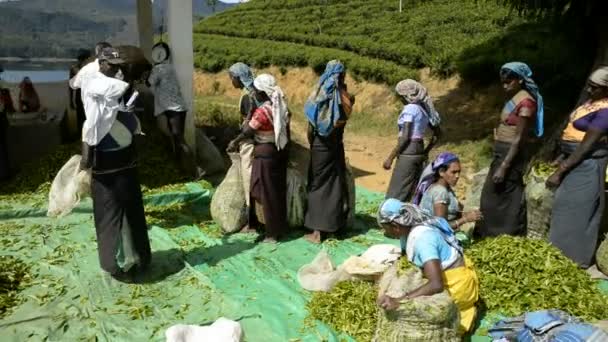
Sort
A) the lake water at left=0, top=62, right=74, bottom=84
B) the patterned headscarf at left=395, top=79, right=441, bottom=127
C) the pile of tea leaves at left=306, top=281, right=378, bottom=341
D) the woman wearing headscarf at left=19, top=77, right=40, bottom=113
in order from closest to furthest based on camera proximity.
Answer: the pile of tea leaves at left=306, top=281, right=378, bottom=341, the patterned headscarf at left=395, top=79, right=441, bottom=127, the woman wearing headscarf at left=19, top=77, right=40, bottom=113, the lake water at left=0, top=62, right=74, bottom=84

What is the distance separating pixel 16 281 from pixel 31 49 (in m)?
9.78

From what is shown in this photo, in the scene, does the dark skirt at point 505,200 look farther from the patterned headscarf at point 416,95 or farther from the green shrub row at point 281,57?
the green shrub row at point 281,57

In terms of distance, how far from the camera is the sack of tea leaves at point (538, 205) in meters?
4.62

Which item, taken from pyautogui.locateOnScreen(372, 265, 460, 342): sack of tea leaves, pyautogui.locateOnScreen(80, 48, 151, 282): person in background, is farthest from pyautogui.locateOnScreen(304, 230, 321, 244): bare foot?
pyautogui.locateOnScreen(372, 265, 460, 342): sack of tea leaves

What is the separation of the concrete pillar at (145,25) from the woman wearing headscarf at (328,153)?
649cm

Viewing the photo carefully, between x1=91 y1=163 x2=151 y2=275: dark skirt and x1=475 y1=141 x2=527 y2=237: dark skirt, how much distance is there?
282 cm

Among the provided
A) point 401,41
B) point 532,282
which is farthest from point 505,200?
point 401,41

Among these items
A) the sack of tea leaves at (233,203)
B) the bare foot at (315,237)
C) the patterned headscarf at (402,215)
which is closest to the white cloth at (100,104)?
the sack of tea leaves at (233,203)

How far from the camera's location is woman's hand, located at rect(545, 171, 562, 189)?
172 inches

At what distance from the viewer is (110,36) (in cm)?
1188

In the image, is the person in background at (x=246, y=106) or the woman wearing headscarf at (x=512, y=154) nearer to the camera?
the woman wearing headscarf at (x=512, y=154)

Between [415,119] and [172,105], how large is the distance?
10.5 ft

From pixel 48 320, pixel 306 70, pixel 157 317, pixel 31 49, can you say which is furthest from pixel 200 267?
pixel 306 70

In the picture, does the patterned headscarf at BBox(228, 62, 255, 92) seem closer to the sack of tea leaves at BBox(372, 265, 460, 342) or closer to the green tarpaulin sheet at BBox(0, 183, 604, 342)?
the green tarpaulin sheet at BBox(0, 183, 604, 342)
